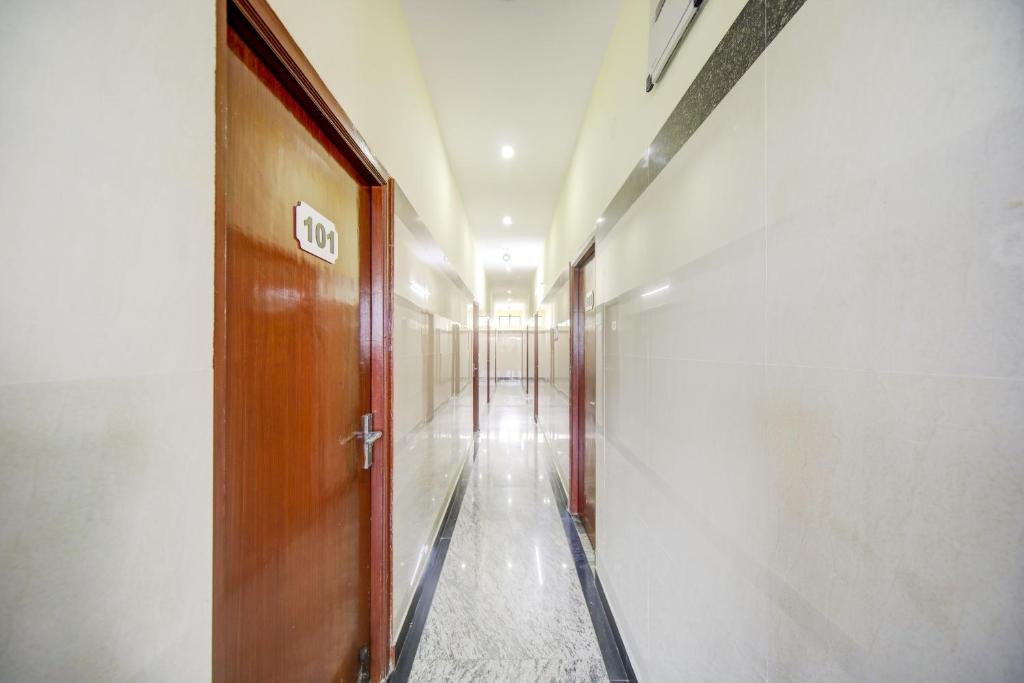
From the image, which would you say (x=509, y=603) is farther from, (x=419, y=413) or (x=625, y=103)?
(x=625, y=103)

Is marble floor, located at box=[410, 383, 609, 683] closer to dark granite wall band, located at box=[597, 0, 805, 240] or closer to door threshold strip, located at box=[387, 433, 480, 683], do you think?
door threshold strip, located at box=[387, 433, 480, 683]

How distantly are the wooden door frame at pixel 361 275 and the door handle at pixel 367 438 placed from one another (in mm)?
44

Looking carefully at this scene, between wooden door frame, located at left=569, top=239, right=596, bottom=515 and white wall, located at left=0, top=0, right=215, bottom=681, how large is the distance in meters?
2.83

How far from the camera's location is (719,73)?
978mm

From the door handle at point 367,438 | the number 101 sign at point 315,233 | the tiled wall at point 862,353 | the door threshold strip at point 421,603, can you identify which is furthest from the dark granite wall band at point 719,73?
the door threshold strip at point 421,603

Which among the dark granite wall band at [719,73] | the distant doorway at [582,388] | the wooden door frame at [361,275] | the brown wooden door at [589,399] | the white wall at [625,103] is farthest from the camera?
the distant doorway at [582,388]

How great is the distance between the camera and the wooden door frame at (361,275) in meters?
0.68

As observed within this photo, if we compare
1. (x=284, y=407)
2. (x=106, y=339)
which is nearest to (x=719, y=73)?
(x=106, y=339)

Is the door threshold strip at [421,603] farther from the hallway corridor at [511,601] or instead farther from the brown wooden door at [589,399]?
the brown wooden door at [589,399]

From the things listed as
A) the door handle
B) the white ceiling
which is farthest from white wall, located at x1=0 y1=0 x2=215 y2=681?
the white ceiling

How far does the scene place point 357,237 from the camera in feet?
5.05

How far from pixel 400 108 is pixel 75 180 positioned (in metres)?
1.85

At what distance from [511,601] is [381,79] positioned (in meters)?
2.94

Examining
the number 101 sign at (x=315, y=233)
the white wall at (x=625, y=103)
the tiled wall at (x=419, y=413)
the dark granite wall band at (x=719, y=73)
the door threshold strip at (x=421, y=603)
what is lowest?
the door threshold strip at (x=421, y=603)
